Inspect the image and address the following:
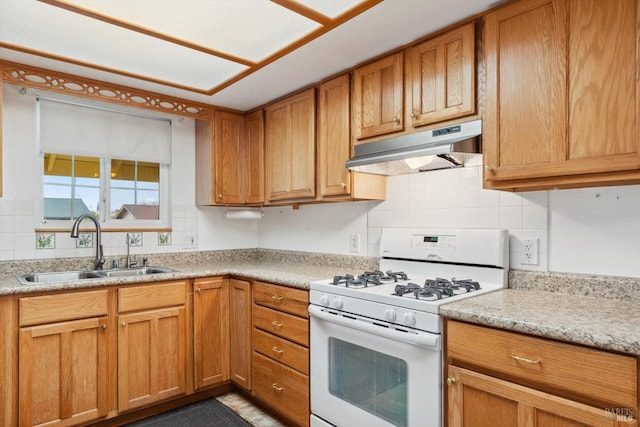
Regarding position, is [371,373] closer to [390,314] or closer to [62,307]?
[390,314]

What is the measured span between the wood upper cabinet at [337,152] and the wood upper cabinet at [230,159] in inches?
28.8

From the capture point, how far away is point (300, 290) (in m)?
2.19

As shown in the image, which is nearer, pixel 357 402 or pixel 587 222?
pixel 587 222

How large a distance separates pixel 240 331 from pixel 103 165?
1613 millimetres

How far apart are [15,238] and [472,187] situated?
2.84 meters

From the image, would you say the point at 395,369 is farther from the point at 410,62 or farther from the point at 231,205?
the point at 231,205

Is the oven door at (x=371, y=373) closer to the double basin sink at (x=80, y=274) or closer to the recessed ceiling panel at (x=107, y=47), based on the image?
the double basin sink at (x=80, y=274)

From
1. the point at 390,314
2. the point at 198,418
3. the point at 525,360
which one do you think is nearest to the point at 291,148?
the point at 390,314

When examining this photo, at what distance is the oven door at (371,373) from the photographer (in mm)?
1533

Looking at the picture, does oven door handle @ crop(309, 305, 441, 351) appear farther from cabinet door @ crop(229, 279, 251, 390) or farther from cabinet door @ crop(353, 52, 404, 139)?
cabinet door @ crop(353, 52, 404, 139)

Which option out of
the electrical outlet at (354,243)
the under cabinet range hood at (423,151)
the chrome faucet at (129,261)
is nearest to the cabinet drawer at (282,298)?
the electrical outlet at (354,243)

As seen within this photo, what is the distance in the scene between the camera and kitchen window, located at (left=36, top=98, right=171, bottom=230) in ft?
8.79

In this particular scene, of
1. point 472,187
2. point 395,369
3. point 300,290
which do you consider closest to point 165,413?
point 300,290

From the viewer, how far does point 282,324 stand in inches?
91.0
